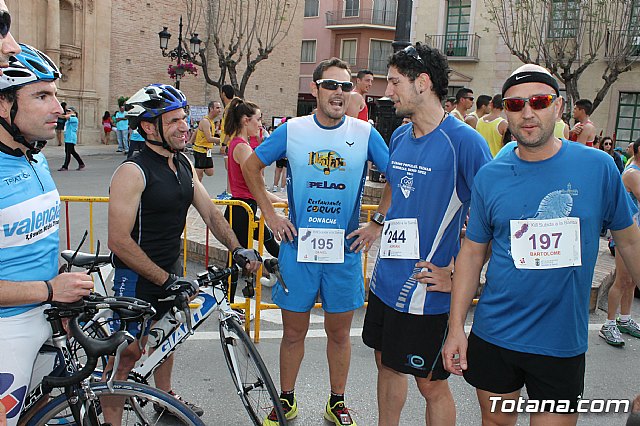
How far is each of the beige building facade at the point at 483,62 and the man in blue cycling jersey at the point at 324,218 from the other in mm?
25208

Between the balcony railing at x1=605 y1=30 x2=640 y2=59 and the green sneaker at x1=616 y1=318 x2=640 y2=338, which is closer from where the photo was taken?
the green sneaker at x1=616 y1=318 x2=640 y2=338

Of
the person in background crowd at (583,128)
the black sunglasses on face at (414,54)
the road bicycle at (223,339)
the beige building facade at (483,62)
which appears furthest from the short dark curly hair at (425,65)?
the beige building facade at (483,62)

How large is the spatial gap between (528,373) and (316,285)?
5.00 feet

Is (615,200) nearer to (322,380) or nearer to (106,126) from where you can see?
(322,380)

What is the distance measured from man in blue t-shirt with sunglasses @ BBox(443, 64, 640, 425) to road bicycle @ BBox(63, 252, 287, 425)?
130 cm

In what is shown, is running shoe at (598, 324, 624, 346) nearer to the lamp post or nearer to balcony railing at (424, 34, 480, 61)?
the lamp post

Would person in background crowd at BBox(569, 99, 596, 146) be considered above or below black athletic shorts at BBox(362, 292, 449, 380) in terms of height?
above

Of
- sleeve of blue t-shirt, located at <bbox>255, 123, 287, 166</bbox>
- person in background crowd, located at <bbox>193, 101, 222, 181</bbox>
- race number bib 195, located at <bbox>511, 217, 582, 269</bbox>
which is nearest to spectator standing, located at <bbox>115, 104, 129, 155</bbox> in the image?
person in background crowd, located at <bbox>193, 101, 222, 181</bbox>

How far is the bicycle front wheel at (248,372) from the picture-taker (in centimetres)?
326

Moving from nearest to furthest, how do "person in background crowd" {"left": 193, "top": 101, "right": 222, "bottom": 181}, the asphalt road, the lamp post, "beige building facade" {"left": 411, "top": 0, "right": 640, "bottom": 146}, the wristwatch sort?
1. the wristwatch
2. the asphalt road
3. "person in background crowd" {"left": 193, "top": 101, "right": 222, "bottom": 181}
4. the lamp post
5. "beige building facade" {"left": 411, "top": 0, "right": 640, "bottom": 146}

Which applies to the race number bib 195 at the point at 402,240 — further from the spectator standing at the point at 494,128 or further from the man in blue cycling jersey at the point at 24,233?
the spectator standing at the point at 494,128

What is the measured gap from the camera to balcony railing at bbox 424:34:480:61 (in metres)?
28.5

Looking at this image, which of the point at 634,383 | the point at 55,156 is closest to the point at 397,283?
the point at 634,383

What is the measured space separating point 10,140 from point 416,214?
Result: 78.4 inches
